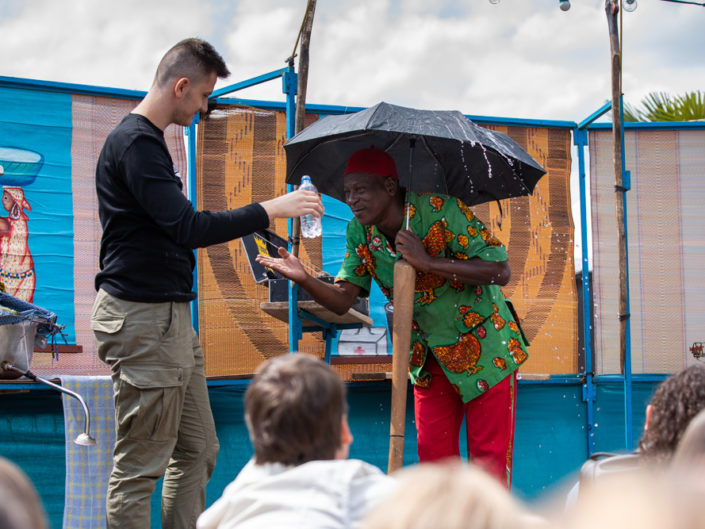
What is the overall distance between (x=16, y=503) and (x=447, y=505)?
59 cm

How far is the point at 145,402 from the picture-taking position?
319 centimetres

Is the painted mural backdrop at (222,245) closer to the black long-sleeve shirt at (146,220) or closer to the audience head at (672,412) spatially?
the black long-sleeve shirt at (146,220)

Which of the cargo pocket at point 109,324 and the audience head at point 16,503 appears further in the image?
the cargo pocket at point 109,324

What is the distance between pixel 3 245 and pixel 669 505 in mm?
4941

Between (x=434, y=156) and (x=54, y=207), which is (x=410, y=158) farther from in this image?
(x=54, y=207)

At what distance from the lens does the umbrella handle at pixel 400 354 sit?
3.44 m

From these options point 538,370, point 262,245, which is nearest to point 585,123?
point 538,370

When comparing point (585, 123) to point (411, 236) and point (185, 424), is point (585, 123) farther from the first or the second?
point (185, 424)

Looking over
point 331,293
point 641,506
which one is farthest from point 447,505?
point 331,293

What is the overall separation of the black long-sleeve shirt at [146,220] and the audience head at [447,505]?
2.28m

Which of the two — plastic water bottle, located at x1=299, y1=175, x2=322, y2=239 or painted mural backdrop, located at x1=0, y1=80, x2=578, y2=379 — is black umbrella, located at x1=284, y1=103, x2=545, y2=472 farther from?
painted mural backdrop, located at x1=0, y1=80, x2=578, y2=379

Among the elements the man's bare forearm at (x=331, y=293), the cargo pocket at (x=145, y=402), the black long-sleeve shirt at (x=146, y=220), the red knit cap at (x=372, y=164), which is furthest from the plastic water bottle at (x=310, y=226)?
the cargo pocket at (x=145, y=402)

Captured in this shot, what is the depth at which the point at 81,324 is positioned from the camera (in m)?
5.29

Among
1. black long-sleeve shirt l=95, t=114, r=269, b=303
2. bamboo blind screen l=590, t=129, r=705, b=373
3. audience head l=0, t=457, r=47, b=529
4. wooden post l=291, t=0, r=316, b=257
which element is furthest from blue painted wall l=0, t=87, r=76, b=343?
audience head l=0, t=457, r=47, b=529
